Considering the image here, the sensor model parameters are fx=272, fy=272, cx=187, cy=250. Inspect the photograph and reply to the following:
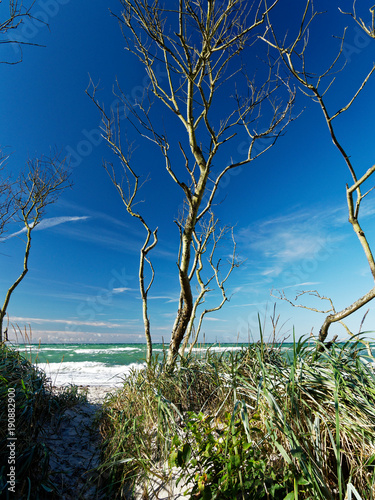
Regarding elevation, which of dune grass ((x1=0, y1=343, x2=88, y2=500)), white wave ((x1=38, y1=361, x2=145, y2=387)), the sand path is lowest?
white wave ((x1=38, y1=361, x2=145, y2=387))

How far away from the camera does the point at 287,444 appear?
6.12 ft

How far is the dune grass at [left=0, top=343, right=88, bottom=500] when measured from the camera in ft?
7.55

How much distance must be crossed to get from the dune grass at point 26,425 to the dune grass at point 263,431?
1.92 ft

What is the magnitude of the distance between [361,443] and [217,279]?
272 inches

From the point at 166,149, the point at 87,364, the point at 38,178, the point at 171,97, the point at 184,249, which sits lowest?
the point at 87,364

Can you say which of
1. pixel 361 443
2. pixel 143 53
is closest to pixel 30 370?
pixel 361 443

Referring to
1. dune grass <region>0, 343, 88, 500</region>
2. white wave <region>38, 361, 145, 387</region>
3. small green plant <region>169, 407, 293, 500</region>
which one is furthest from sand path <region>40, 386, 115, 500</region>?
white wave <region>38, 361, 145, 387</region>

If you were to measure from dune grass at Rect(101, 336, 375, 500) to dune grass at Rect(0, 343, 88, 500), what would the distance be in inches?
23.1

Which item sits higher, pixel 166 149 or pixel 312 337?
pixel 166 149

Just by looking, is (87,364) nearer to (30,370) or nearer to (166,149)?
(30,370)

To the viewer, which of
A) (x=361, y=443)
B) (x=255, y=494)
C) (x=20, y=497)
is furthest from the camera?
Result: (x=20, y=497)

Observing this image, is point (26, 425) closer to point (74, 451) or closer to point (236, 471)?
point (74, 451)

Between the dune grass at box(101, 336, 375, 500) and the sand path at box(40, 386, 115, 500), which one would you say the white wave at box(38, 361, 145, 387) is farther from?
the dune grass at box(101, 336, 375, 500)

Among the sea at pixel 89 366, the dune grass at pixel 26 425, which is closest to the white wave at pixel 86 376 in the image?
the sea at pixel 89 366
